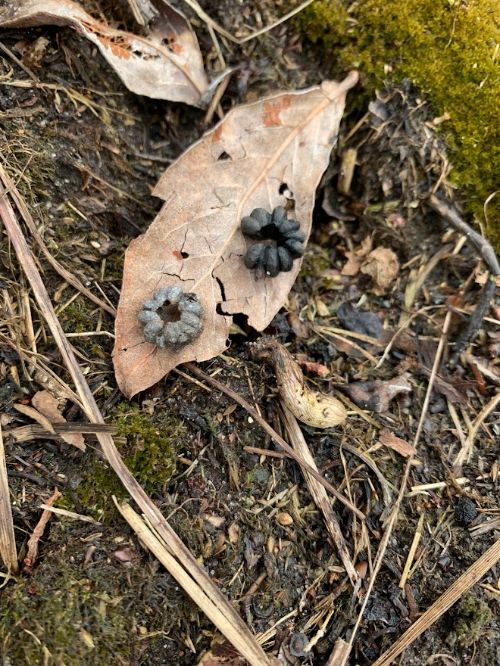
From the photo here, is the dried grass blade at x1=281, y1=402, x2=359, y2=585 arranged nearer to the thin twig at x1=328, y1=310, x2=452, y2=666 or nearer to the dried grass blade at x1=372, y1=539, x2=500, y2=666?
the thin twig at x1=328, y1=310, x2=452, y2=666

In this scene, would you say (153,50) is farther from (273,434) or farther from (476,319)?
(476,319)

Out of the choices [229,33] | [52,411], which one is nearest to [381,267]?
[229,33]

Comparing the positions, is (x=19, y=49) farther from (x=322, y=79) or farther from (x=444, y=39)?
(x=444, y=39)

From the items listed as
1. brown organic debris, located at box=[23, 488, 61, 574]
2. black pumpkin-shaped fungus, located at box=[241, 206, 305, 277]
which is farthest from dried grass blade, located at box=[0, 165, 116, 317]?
brown organic debris, located at box=[23, 488, 61, 574]

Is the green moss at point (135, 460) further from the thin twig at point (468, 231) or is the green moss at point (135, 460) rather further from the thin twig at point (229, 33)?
the thin twig at point (229, 33)

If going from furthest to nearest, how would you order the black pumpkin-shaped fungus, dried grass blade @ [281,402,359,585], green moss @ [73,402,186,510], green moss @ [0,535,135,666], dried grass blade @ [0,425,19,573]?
the black pumpkin-shaped fungus < dried grass blade @ [281,402,359,585] < green moss @ [73,402,186,510] < dried grass blade @ [0,425,19,573] < green moss @ [0,535,135,666]

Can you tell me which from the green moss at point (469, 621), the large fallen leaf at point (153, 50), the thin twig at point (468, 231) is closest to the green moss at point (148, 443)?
the green moss at point (469, 621)
